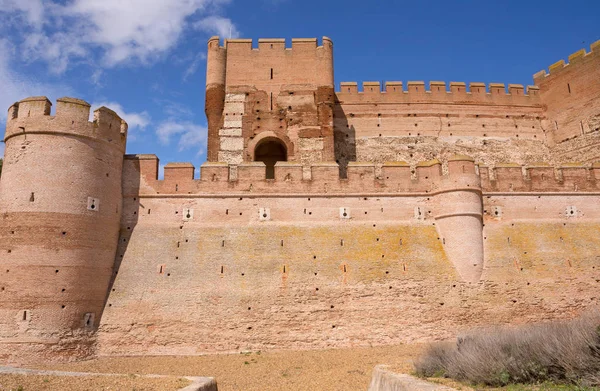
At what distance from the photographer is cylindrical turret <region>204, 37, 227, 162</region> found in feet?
64.7

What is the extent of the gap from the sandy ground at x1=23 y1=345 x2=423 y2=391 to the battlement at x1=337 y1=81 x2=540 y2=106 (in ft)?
47.1

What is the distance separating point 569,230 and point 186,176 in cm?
1340

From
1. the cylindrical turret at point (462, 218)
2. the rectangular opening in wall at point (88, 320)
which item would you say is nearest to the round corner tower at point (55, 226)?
the rectangular opening in wall at point (88, 320)

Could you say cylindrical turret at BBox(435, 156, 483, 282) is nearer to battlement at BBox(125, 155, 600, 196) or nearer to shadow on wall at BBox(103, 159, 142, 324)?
battlement at BBox(125, 155, 600, 196)

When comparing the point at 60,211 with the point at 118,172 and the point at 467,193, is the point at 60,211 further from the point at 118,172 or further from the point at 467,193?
the point at 467,193

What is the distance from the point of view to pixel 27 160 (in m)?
Result: 13.1

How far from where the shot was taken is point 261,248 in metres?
14.1

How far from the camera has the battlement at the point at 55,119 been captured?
13312mm

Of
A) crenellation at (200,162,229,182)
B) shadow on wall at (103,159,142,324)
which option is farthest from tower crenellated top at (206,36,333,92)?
shadow on wall at (103,159,142,324)

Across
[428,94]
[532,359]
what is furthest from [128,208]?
[428,94]

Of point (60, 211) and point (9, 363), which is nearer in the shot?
point (9, 363)

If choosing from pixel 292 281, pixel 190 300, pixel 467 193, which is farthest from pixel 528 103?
pixel 190 300

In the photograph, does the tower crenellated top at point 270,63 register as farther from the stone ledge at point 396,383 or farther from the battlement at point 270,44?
the stone ledge at point 396,383

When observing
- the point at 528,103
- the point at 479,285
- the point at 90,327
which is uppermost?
the point at 528,103
